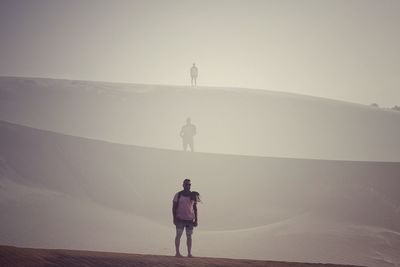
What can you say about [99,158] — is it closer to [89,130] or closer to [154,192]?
[154,192]

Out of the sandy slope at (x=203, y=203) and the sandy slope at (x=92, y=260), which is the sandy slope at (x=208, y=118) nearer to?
the sandy slope at (x=203, y=203)

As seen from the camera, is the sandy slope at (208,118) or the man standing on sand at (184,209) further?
the sandy slope at (208,118)

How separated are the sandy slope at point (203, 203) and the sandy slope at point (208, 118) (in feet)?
25.7

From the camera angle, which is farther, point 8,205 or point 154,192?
point 154,192

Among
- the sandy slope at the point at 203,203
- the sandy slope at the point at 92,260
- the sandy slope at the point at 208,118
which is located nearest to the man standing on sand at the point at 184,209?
the sandy slope at the point at 92,260

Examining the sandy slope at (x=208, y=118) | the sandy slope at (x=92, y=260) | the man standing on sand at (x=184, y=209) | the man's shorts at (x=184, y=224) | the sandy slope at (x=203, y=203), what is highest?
the sandy slope at (x=208, y=118)

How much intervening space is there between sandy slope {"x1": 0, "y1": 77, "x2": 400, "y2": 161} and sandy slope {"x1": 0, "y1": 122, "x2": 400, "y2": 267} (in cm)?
783

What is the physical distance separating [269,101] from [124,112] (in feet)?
42.8

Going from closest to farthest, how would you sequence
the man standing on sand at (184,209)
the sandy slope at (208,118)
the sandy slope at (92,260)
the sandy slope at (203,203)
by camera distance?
the sandy slope at (92,260), the man standing on sand at (184,209), the sandy slope at (203,203), the sandy slope at (208,118)

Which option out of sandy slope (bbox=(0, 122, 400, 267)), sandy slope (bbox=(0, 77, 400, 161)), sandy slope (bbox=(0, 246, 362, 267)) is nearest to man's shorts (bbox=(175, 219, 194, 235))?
sandy slope (bbox=(0, 246, 362, 267))

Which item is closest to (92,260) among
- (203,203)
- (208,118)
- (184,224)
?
(184,224)

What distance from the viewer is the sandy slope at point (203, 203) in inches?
512

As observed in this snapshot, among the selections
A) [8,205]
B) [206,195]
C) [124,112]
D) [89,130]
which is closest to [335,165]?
[206,195]

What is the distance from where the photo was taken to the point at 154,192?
1742 centimetres
